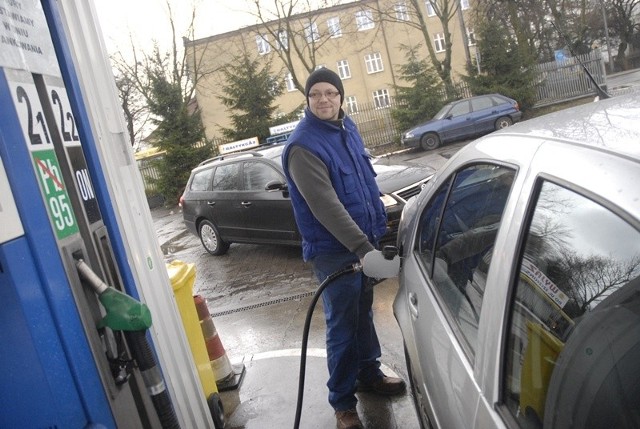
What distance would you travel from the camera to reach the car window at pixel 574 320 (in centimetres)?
116

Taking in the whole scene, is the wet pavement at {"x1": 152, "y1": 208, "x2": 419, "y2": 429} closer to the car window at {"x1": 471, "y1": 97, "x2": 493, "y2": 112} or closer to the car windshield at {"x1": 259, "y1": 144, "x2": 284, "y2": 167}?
the car windshield at {"x1": 259, "y1": 144, "x2": 284, "y2": 167}

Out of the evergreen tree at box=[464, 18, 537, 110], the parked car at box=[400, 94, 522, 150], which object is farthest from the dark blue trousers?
the evergreen tree at box=[464, 18, 537, 110]

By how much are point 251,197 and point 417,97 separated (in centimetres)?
1607

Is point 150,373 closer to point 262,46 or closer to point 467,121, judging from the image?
point 467,121

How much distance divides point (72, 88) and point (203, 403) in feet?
6.18

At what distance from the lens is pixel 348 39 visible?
131ft

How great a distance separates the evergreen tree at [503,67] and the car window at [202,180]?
17047mm

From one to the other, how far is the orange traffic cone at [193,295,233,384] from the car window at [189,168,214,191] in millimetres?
5573

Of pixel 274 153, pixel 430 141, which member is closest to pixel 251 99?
pixel 430 141

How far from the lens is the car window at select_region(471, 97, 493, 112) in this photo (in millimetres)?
18234

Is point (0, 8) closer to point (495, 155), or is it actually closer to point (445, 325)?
point (495, 155)

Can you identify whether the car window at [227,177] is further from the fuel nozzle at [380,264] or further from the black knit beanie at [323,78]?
the fuel nozzle at [380,264]

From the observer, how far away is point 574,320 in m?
1.30

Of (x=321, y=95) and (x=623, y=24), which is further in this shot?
(x=623, y=24)
